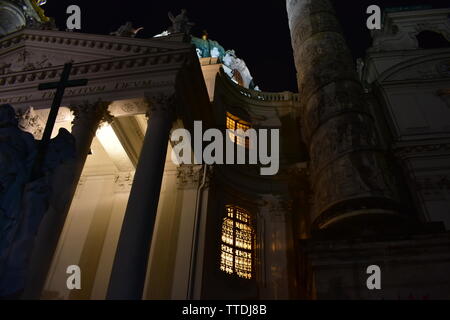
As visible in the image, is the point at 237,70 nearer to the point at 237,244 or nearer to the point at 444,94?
the point at 444,94

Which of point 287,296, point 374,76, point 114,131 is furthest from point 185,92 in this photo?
point 374,76

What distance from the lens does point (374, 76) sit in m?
21.6

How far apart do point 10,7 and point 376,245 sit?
3914 centimetres

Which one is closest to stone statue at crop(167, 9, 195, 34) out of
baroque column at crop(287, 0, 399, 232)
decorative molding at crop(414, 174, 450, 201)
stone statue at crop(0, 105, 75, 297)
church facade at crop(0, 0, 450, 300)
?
church facade at crop(0, 0, 450, 300)

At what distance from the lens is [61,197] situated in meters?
6.61

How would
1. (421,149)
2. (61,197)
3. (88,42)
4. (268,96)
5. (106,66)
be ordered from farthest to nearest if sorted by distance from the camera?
1. (268,96)
2. (421,149)
3. (88,42)
4. (106,66)
5. (61,197)

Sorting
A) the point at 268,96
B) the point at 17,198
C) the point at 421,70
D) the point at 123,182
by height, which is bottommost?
the point at 17,198

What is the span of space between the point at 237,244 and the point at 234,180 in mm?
3017

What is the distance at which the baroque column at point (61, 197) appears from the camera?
6.57 metres

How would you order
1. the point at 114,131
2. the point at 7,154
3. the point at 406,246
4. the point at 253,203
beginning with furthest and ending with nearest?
the point at 253,203 < the point at 114,131 < the point at 406,246 < the point at 7,154

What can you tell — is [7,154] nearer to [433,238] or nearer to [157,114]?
[157,114]

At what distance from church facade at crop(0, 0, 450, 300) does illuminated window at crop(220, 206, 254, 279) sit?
6cm

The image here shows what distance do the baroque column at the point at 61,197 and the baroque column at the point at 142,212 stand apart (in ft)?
5.65

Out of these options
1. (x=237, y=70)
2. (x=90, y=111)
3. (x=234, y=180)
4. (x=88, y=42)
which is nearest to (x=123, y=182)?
(x=90, y=111)
